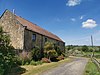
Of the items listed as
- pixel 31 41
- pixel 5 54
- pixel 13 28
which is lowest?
pixel 5 54

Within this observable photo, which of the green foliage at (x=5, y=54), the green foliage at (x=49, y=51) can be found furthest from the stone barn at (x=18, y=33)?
the green foliage at (x=5, y=54)

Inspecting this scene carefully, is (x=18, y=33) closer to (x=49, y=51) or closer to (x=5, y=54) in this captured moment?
(x=49, y=51)

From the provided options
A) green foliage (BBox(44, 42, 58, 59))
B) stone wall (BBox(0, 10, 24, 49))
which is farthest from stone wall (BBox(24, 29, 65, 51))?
green foliage (BBox(44, 42, 58, 59))

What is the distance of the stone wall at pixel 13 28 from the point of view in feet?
88.2

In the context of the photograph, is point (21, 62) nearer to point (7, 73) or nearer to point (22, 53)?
point (22, 53)

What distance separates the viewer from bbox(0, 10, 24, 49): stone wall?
2688 centimetres

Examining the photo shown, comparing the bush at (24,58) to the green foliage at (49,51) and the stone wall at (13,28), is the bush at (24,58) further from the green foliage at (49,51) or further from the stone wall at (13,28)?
the green foliage at (49,51)

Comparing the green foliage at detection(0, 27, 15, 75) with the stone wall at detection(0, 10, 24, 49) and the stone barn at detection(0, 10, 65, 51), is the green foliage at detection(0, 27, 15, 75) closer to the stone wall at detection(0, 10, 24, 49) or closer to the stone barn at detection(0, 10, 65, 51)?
the stone barn at detection(0, 10, 65, 51)

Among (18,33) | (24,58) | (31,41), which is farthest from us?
(31,41)

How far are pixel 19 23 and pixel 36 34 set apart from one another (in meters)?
4.81

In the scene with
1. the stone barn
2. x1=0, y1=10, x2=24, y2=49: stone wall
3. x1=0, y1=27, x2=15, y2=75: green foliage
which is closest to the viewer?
x1=0, y1=27, x2=15, y2=75: green foliage

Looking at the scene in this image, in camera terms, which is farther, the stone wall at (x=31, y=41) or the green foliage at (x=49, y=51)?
the green foliage at (x=49, y=51)

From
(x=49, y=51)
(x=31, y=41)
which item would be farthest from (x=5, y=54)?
(x=49, y=51)

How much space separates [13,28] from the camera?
28281mm
